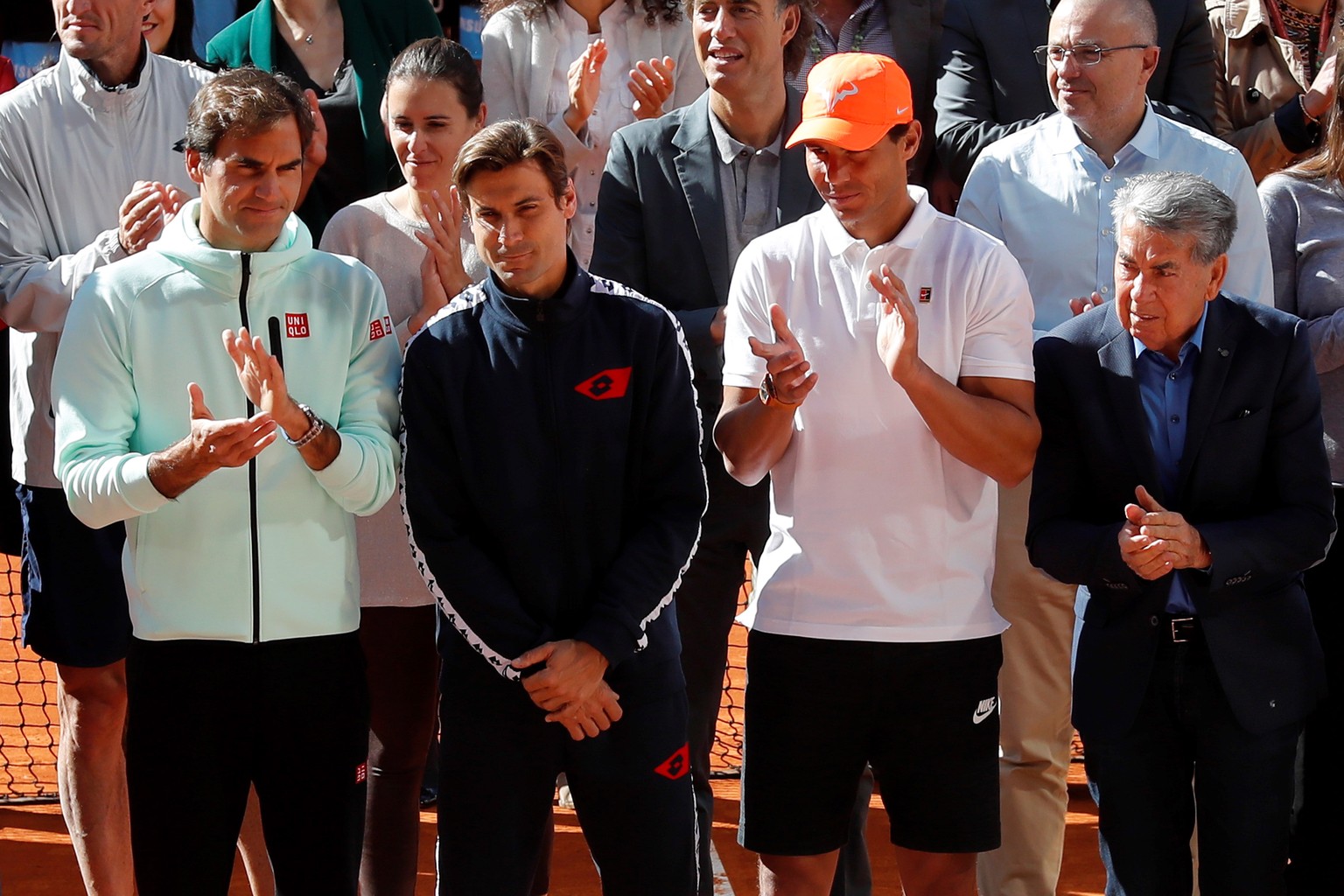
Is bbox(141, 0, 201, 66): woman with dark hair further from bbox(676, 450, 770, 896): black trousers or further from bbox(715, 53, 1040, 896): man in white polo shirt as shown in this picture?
bbox(715, 53, 1040, 896): man in white polo shirt

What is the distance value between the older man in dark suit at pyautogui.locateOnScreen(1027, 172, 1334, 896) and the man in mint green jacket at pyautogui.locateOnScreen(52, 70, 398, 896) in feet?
5.56

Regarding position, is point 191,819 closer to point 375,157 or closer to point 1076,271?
point 375,157

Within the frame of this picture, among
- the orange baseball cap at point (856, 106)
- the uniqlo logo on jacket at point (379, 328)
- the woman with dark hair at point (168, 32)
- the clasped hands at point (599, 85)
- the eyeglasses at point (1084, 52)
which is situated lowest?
the uniqlo logo on jacket at point (379, 328)

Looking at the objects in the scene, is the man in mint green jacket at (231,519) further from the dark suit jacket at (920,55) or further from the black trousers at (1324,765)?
the black trousers at (1324,765)

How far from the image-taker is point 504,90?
5.10 meters

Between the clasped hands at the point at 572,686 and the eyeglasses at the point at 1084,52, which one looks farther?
the eyeglasses at the point at 1084,52

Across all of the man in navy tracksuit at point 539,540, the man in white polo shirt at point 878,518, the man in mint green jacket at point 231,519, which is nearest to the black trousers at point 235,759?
the man in mint green jacket at point 231,519

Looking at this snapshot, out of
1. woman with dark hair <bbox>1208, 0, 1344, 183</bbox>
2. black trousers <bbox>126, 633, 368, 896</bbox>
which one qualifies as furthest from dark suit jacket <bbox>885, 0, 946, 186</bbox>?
black trousers <bbox>126, 633, 368, 896</bbox>

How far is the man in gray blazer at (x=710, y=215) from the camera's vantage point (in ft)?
13.9

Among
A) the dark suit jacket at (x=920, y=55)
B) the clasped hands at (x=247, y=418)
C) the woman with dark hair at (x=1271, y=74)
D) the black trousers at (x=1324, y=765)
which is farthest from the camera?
the dark suit jacket at (x=920, y=55)

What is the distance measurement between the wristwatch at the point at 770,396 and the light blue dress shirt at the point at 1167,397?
0.85 metres

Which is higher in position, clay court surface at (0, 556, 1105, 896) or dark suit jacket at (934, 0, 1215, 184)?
dark suit jacket at (934, 0, 1215, 184)

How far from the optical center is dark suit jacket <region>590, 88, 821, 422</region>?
4.27 metres

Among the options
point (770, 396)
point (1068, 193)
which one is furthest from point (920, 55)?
point (770, 396)
